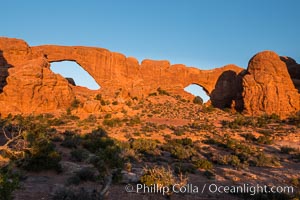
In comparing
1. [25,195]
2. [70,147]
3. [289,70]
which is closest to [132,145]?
[70,147]

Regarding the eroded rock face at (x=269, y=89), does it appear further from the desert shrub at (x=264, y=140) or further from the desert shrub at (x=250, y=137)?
the desert shrub at (x=264, y=140)

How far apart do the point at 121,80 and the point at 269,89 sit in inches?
→ 893

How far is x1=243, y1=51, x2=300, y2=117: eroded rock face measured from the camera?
35188mm

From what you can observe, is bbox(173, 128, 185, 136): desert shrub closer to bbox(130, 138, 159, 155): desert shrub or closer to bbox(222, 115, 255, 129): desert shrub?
bbox(222, 115, 255, 129): desert shrub

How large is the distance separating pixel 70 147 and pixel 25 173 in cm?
662

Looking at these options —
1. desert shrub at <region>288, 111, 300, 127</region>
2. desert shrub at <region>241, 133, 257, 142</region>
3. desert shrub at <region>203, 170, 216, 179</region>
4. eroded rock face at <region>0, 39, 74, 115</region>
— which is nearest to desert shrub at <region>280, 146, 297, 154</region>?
desert shrub at <region>241, 133, 257, 142</region>

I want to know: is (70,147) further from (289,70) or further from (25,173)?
(289,70)

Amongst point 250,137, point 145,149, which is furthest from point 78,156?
point 250,137

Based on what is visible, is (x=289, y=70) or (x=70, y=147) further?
(x=289, y=70)

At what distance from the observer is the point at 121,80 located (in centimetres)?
4650

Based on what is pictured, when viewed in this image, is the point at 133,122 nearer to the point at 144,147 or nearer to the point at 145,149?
the point at 144,147

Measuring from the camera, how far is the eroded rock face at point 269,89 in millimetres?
35188

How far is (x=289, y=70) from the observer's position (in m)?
40.6

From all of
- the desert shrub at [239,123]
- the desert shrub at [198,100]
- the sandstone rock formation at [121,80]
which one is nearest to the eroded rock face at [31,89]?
the sandstone rock formation at [121,80]
